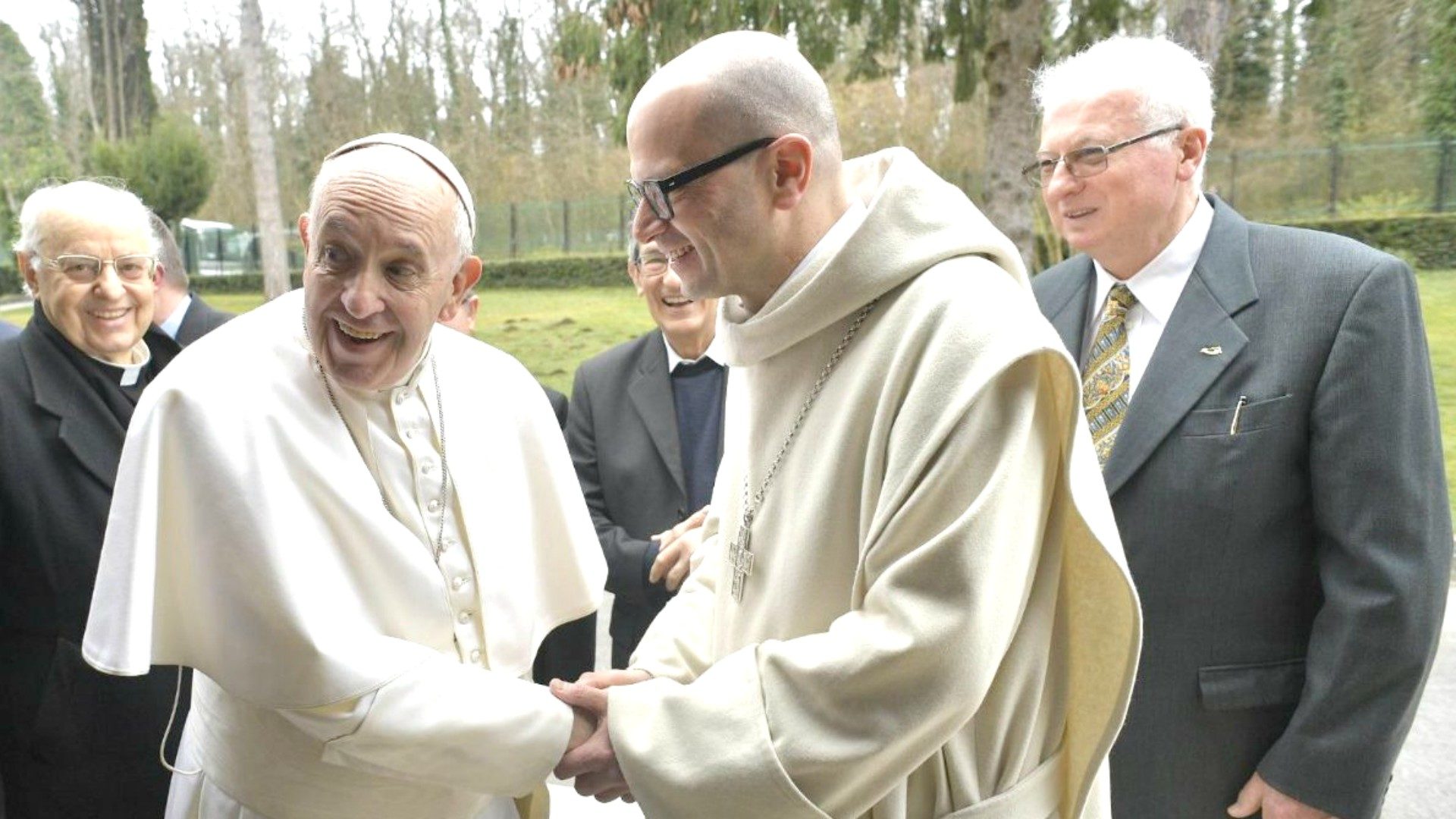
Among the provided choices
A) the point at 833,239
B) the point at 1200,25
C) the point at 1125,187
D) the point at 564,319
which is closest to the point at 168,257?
the point at 833,239

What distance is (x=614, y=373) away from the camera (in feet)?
12.3

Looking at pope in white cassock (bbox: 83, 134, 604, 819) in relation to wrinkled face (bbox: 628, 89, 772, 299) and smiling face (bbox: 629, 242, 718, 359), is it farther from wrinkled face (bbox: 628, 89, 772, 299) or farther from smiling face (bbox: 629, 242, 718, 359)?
smiling face (bbox: 629, 242, 718, 359)

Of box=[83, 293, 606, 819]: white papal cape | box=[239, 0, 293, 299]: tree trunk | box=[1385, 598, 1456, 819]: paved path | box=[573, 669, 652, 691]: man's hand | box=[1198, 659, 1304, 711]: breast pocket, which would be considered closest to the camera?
box=[83, 293, 606, 819]: white papal cape

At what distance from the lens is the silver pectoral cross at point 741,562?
1.90m

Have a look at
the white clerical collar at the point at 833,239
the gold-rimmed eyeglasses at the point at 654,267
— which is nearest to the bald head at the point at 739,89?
the white clerical collar at the point at 833,239

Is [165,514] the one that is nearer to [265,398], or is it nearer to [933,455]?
[265,398]

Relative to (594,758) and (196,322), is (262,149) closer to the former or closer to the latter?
(196,322)

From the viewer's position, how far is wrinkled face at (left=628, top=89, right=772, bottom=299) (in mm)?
1748

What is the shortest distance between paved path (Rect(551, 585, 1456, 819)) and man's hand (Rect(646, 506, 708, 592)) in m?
1.61

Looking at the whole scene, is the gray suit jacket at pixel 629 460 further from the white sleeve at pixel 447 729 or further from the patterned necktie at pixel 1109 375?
the white sleeve at pixel 447 729

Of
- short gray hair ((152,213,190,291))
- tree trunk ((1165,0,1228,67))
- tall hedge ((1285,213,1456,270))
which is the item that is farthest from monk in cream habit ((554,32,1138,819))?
tall hedge ((1285,213,1456,270))

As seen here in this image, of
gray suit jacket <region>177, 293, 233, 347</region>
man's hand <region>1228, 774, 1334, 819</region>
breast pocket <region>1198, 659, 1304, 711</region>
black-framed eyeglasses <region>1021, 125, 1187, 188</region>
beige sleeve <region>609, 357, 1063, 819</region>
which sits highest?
black-framed eyeglasses <region>1021, 125, 1187, 188</region>

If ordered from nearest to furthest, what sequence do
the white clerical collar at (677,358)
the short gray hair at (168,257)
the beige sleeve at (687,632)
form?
the beige sleeve at (687,632)
the white clerical collar at (677,358)
the short gray hair at (168,257)

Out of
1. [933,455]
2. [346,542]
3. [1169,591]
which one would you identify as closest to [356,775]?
[346,542]
